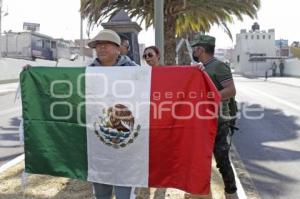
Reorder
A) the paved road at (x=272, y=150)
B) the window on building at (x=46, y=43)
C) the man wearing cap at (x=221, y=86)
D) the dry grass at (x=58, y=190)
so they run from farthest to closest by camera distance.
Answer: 1. the window on building at (x=46, y=43)
2. the paved road at (x=272, y=150)
3. the dry grass at (x=58, y=190)
4. the man wearing cap at (x=221, y=86)

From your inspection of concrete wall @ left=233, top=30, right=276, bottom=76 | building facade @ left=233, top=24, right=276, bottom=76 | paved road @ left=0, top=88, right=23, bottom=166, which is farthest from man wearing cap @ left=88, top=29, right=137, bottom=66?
concrete wall @ left=233, top=30, right=276, bottom=76

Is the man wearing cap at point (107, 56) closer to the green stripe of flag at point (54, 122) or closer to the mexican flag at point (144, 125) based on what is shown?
the mexican flag at point (144, 125)

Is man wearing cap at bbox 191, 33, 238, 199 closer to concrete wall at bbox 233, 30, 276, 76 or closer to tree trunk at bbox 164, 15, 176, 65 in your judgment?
tree trunk at bbox 164, 15, 176, 65

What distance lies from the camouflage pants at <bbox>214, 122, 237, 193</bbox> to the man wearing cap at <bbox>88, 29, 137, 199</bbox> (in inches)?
45.1

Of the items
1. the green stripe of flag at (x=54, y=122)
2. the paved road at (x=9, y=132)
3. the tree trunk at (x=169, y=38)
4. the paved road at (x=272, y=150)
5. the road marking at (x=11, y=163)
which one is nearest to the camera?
the green stripe of flag at (x=54, y=122)

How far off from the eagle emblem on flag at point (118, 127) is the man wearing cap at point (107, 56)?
39cm

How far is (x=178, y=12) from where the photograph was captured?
595 inches

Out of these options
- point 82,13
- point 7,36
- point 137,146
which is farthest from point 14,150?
point 7,36

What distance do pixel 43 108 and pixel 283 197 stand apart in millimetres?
3104

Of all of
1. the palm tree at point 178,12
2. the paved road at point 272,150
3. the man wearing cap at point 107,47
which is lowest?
the paved road at point 272,150

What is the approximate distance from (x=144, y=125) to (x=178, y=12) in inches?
429

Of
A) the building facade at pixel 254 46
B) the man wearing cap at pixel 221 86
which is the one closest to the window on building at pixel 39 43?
the building facade at pixel 254 46

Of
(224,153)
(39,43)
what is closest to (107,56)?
(224,153)

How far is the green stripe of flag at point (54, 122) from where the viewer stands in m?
4.81
